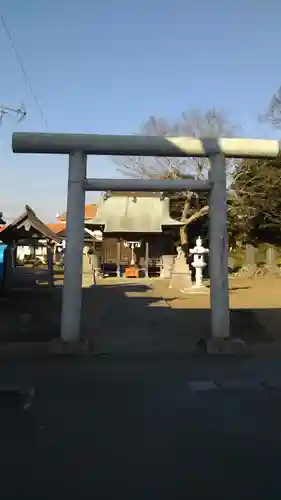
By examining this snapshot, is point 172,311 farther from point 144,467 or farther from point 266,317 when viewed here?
point 144,467

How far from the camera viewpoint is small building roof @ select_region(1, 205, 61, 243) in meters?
18.4

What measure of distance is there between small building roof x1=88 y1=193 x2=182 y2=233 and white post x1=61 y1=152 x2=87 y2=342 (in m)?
19.9

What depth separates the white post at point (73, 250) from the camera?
10.1m

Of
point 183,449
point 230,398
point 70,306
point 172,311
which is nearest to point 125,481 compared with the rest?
point 183,449

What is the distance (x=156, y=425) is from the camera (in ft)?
18.3

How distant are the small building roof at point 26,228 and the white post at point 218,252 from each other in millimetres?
9298

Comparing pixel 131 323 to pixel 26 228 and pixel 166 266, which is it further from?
pixel 166 266

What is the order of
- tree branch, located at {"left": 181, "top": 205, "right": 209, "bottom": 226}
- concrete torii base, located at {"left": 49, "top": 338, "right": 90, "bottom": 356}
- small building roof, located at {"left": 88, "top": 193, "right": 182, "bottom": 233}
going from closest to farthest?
concrete torii base, located at {"left": 49, "top": 338, "right": 90, "bottom": 356}, small building roof, located at {"left": 88, "top": 193, "right": 182, "bottom": 233}, tree branch, located at {"left": 181, "top": 205, "right": 209, "bottom": 226}

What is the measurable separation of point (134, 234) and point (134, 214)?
3.81ft

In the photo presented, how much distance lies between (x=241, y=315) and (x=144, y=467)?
9.77 m

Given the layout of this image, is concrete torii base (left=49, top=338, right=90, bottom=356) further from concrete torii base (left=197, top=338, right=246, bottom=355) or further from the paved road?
concrete torii base (left=197, top=338, right=246, bottom=355)

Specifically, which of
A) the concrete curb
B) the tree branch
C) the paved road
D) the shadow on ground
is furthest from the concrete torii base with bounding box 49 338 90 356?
the tree branch

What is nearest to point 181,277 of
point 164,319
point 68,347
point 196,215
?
point 196,215

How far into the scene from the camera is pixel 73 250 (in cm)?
1016
